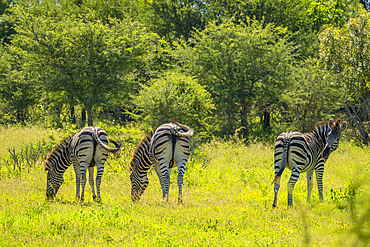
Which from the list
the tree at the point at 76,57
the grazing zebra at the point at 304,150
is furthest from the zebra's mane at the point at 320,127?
the tree at the point at 76,57

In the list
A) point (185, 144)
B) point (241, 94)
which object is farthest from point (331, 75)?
point (185, 144)

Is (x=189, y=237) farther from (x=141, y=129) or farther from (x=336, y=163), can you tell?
(x=141, y=129)

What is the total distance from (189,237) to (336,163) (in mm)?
9017

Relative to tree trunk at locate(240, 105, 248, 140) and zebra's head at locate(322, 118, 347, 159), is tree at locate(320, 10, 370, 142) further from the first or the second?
zebra's head at locate(322, 118, 347, 159)

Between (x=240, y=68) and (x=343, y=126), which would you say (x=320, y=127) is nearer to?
(x=343, y=126)

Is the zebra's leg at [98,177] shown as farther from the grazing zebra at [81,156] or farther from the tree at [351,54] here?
the tree at [351,54]

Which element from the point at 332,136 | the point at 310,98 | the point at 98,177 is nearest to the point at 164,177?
the point at 98,177

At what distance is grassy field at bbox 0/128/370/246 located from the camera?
19.7 ft

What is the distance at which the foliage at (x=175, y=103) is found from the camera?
16.1m

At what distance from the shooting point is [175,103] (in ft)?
53.0

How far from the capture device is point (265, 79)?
20094mm

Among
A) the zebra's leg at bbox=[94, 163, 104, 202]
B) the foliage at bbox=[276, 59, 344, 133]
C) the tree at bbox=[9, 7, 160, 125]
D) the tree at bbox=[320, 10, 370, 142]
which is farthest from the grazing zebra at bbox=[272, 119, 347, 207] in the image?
the tree at bbox=[9, 7, 160, 125]

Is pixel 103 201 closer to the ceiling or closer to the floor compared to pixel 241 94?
closer to the floor

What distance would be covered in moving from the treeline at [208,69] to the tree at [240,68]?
0.21 feet
